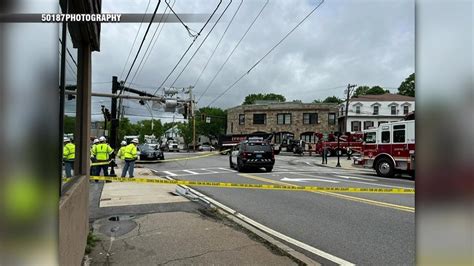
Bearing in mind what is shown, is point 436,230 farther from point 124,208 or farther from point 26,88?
point 124,208

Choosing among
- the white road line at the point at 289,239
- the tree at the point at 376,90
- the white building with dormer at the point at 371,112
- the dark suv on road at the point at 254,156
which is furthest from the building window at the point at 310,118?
the white road line at the point at 289,239

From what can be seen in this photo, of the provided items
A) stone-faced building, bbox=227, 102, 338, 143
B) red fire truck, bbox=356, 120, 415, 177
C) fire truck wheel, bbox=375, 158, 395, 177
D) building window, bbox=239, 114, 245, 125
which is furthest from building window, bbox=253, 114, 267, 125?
fire truck wheel, bbox=375, 158, 395, 177

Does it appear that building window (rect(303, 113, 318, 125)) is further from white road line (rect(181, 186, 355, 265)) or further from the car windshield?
white road line (rect(181, 186, 355, 265))

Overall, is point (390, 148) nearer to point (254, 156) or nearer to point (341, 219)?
point (254, 156)

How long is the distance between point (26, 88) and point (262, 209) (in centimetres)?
859

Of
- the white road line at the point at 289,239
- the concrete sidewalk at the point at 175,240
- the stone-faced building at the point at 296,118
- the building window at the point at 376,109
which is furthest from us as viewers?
the stone-faced building at the point at 296,118

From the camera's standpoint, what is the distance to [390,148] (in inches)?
786

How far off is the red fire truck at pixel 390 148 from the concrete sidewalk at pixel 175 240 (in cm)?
1294

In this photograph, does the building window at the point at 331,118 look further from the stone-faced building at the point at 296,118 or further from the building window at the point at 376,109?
the building window at the point at 376,109

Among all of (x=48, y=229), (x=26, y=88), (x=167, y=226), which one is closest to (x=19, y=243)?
(x=48, y=229)

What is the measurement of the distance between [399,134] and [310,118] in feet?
156

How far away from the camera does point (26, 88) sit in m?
1.82

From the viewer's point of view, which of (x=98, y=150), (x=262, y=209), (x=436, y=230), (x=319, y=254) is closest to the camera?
(x=436, y=230)

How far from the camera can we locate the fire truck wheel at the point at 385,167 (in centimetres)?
2002
